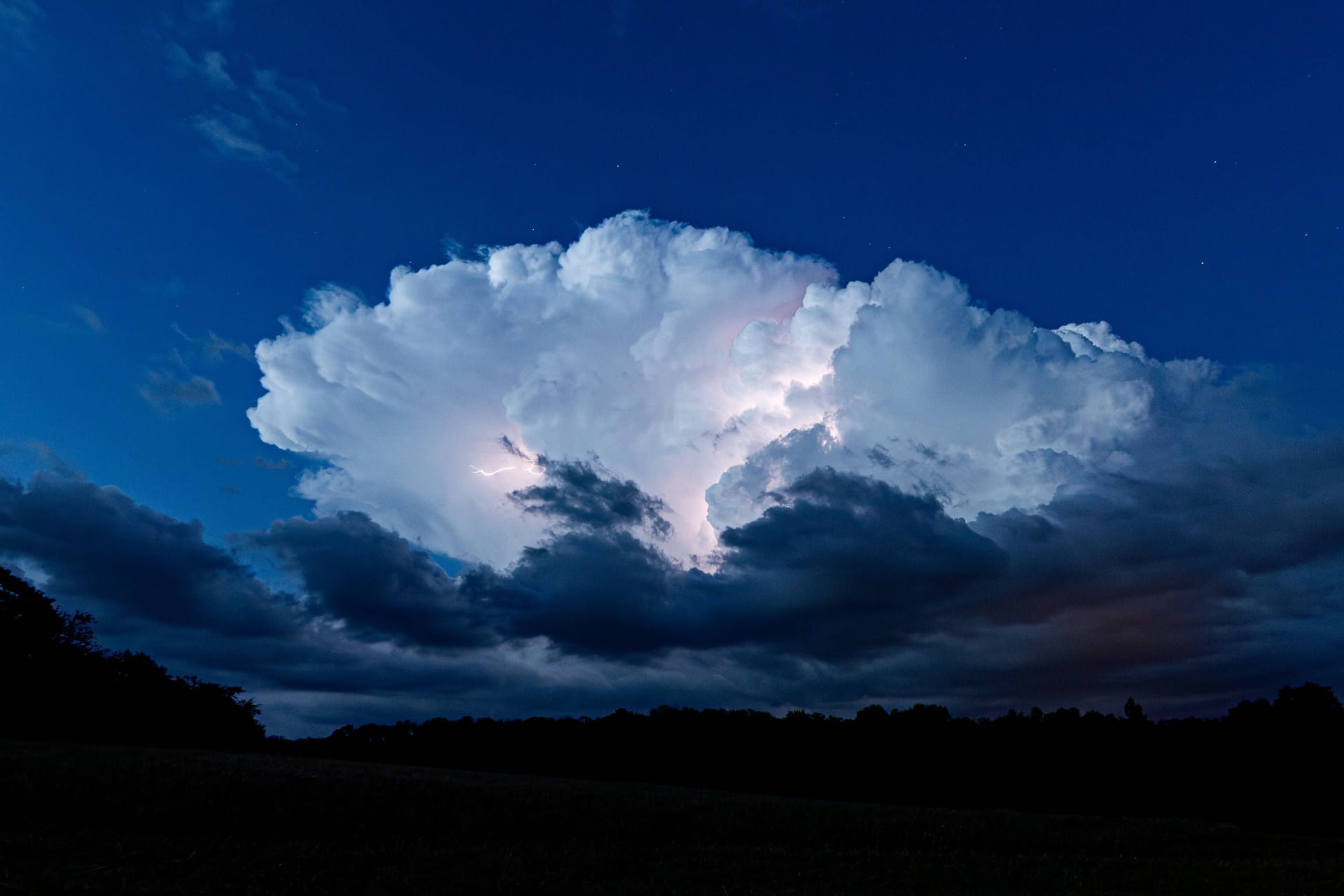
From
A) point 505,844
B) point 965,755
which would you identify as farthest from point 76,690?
point 965,755

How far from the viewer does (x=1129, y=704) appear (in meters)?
156

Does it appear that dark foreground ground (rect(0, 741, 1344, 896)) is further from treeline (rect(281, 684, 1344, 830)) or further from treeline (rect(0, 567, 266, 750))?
treeline (rect(281, 684, 1344, 830))

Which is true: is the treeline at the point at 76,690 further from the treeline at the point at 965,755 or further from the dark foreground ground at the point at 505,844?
the dark foreground ground at the point at 505,844

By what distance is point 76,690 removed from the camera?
109125 millimetres

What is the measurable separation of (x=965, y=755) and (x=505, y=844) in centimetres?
11663

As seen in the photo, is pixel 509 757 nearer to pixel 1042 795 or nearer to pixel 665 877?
pixel 1042 795

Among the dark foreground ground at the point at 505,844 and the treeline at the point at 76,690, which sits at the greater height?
the treeline at the point at 76,690

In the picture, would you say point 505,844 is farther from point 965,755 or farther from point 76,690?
point 965,755

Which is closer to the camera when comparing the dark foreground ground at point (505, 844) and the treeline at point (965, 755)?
the dark foreground ground at point (505, 844)

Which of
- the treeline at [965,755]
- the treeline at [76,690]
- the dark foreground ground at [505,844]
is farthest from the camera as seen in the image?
the treeline at [965,755]

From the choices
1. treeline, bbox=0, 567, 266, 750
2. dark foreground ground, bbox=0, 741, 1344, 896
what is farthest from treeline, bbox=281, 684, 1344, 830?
dark foreground ground, bbox=0, 741, 1344, 896

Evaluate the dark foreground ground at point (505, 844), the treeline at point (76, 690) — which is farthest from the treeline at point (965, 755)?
the dark foreground ground at point (505, 844)

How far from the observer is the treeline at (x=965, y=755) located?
123 meters

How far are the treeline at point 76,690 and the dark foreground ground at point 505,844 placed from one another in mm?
50394
